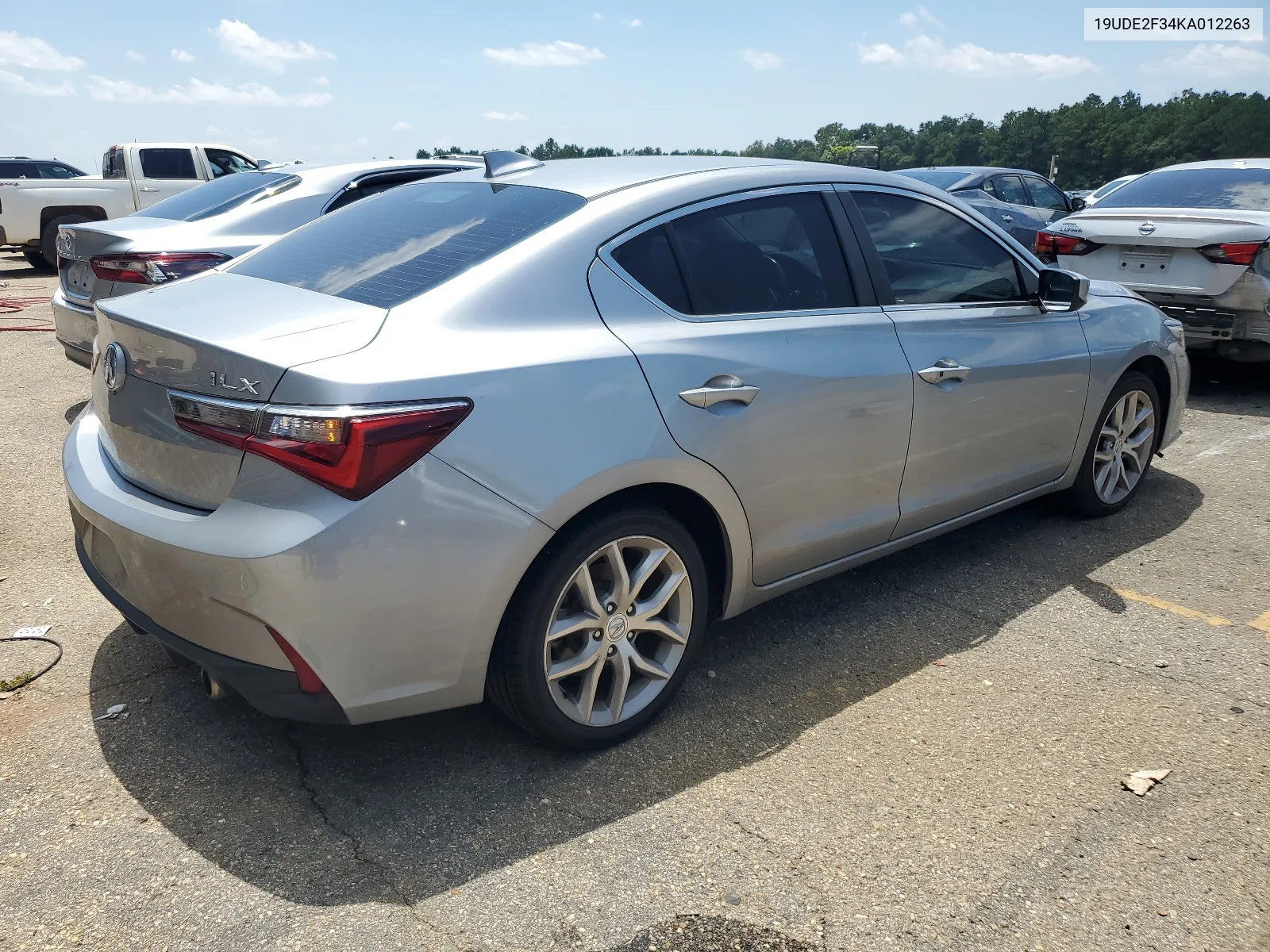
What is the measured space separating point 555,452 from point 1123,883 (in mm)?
1732

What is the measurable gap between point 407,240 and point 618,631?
1338mm

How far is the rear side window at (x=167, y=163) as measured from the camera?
15336 mm

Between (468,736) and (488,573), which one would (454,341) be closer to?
(488,573)

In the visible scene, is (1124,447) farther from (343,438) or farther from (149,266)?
(149,266)

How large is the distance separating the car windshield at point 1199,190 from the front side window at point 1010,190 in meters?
5.02

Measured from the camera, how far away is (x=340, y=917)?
2309mm

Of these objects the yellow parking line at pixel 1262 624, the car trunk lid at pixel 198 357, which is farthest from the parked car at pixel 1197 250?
the car trunk lid at pixel 198 357

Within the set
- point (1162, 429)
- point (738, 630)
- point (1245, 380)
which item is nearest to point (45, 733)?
point (738, 630)

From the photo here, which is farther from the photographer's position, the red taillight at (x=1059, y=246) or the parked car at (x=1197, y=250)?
the red taillight at (x=1059, y=246)

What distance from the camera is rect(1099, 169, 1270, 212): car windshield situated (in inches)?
297

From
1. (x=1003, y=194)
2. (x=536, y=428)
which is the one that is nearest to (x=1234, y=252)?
(x=536, y=428)

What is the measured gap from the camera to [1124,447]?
4.97 m

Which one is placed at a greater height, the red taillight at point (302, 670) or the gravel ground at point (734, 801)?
the red taillight at point (302, 670)

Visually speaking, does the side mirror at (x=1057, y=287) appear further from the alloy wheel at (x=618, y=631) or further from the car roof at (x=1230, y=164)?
the car roof at (x=1230, y=164)
